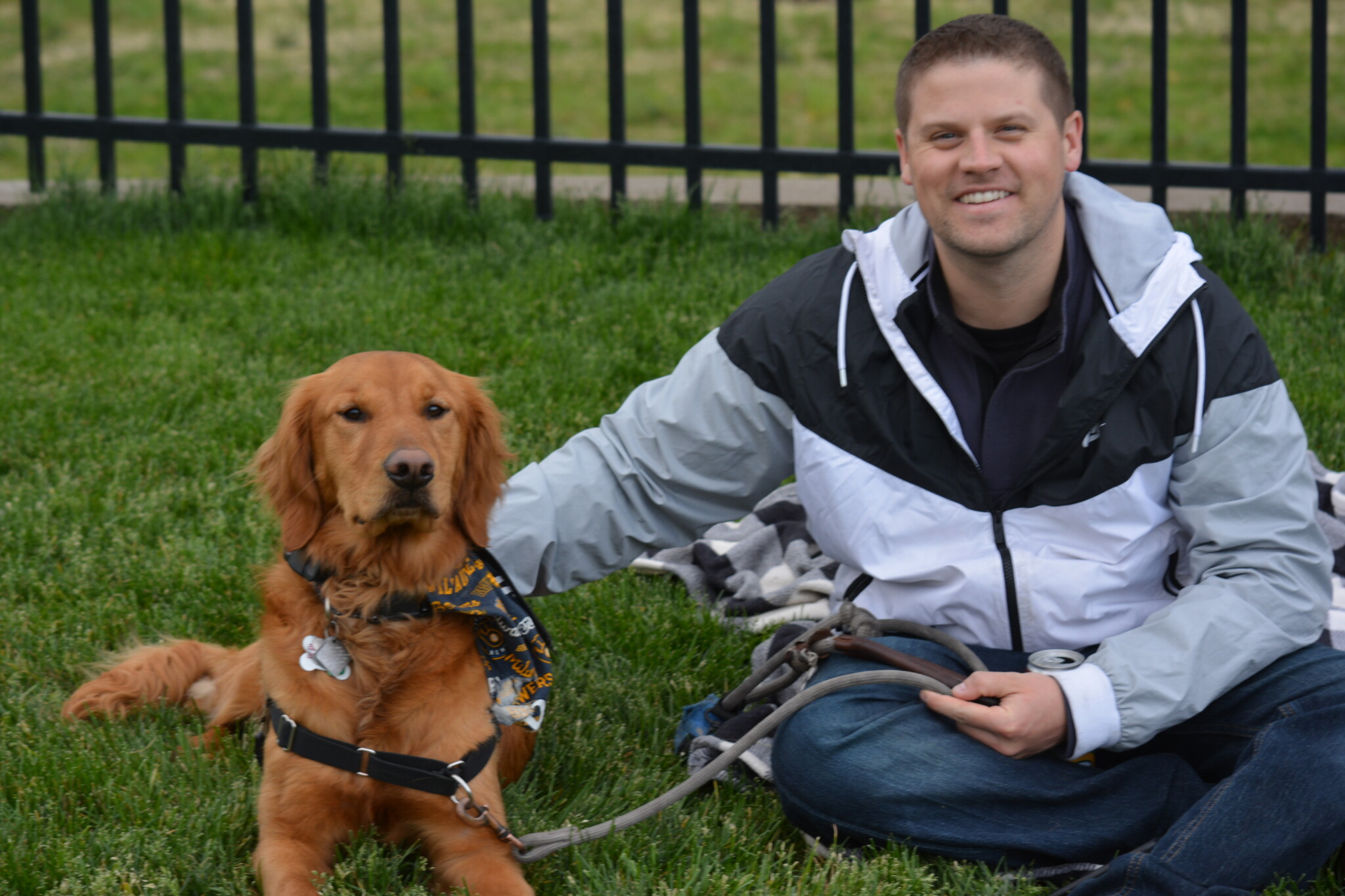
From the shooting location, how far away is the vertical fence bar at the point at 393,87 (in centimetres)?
632

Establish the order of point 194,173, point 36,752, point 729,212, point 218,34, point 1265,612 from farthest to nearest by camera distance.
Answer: point 218,34, point 194,173, point 729,212, point 36,752, point 1265,612

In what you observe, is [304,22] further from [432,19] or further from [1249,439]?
[1249,439]

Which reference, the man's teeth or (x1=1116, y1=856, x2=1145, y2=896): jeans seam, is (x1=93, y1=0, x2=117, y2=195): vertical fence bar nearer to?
the man's teeth

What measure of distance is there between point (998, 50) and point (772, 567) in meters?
1.64

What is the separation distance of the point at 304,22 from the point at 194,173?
30.3 feet

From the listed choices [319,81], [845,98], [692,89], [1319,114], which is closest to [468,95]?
[319,81]

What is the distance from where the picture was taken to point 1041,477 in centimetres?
264

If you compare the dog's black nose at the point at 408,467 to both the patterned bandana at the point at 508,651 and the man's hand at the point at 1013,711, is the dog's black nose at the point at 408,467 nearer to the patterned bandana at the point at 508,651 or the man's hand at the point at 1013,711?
the patterned bandana at the point at 508,651

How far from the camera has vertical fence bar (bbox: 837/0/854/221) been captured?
602 centimetres

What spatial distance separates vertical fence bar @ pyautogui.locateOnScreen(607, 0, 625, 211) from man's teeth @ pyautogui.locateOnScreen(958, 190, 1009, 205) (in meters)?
3.59

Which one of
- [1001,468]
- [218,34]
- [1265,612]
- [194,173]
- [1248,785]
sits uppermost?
[218,34]

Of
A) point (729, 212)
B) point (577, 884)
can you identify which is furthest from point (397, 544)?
point (729, 212)

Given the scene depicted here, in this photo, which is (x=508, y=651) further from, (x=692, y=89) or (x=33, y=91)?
(x=33, y=91)

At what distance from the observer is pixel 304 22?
48.9 feet
